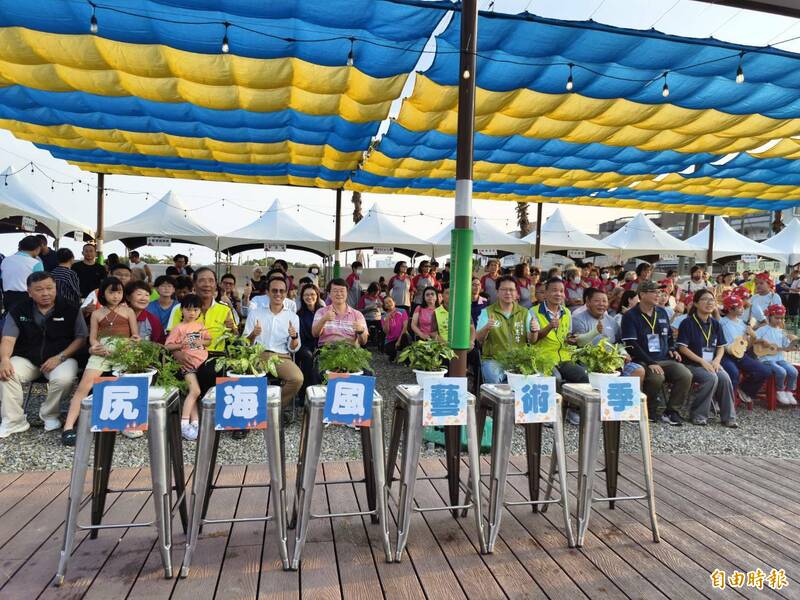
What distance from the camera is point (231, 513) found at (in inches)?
102

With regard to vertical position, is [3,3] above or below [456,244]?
above

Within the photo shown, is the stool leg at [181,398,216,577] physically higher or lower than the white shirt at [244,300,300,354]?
lower

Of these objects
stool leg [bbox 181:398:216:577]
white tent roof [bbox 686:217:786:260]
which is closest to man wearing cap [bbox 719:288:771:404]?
stool leg [bbox 181:398:216:577]

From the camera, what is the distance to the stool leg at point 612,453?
109 inches

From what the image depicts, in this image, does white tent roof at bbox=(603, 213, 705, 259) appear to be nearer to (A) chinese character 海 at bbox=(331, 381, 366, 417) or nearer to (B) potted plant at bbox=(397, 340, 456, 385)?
(B) potted plant at bbox=(397, 340, 456, 385)

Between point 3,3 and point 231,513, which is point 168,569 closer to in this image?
point 231,513

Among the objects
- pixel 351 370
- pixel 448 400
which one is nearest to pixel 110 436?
pixel 351 370

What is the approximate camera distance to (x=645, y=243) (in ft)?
48.0

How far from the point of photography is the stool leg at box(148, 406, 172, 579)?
6.75 ft

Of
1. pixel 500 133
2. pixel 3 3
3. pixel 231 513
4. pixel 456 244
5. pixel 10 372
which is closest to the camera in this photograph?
pixel 231 513

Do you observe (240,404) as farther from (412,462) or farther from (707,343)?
(707,343)

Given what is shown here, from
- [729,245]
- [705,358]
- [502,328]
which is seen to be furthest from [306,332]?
[729,245]

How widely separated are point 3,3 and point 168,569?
4.63 meters

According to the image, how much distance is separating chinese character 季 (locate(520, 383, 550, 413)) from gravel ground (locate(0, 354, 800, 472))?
1.41m
